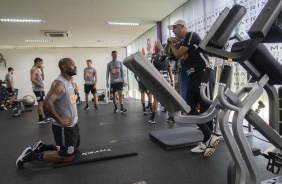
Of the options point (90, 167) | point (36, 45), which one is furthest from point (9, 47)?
point (90, 167)

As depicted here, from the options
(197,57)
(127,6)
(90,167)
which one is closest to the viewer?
(90,167)

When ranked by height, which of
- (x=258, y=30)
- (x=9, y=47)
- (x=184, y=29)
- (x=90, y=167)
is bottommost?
(x=90, y=167)

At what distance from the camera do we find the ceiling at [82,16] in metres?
4.74

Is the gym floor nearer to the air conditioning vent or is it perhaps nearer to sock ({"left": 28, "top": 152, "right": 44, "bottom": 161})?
sock ({"left": 28, "top": 152, "right": 44, "bottom": 161})

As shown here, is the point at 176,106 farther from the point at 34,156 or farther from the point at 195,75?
the point at 34,156

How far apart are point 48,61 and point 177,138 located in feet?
28.9

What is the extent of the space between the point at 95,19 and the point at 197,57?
14.3 feet

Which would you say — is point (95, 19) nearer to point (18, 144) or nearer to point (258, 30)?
point (18, 144)

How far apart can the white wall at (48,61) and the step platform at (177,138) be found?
25.5 feet

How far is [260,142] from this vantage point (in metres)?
2.72

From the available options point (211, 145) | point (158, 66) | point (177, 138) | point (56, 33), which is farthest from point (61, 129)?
point (56, 33)

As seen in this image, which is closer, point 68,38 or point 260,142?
point 260,142

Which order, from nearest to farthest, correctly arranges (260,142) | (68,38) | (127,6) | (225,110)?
(225,110) → (260,142) → (127,6) → (68,38)

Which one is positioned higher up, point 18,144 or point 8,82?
point 8,82
